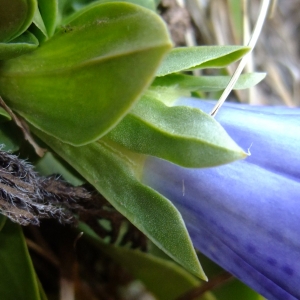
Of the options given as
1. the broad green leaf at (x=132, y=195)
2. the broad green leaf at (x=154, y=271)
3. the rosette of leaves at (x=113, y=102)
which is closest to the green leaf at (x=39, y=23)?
the rosette of leaves at (x=113, y=102)

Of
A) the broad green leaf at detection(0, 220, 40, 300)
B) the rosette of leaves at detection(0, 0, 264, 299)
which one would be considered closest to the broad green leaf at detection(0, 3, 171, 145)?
the rosette of leaves at detection(0, 0, 264, 299)

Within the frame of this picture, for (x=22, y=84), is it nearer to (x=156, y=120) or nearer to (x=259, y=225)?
(x=156, y=120)

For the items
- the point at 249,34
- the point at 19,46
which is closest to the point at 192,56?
the point at 19,46

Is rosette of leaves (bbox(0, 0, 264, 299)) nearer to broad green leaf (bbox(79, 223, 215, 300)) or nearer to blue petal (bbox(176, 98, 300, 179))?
blue petal (bbox(176, 98, 300, 179))

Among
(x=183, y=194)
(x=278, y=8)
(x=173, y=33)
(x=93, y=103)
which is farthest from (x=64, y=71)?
(x=278, y=8)

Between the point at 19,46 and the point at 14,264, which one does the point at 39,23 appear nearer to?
the point at 19,46

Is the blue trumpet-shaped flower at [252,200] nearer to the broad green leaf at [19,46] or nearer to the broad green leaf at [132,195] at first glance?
the broad green leaf at [132,195]
